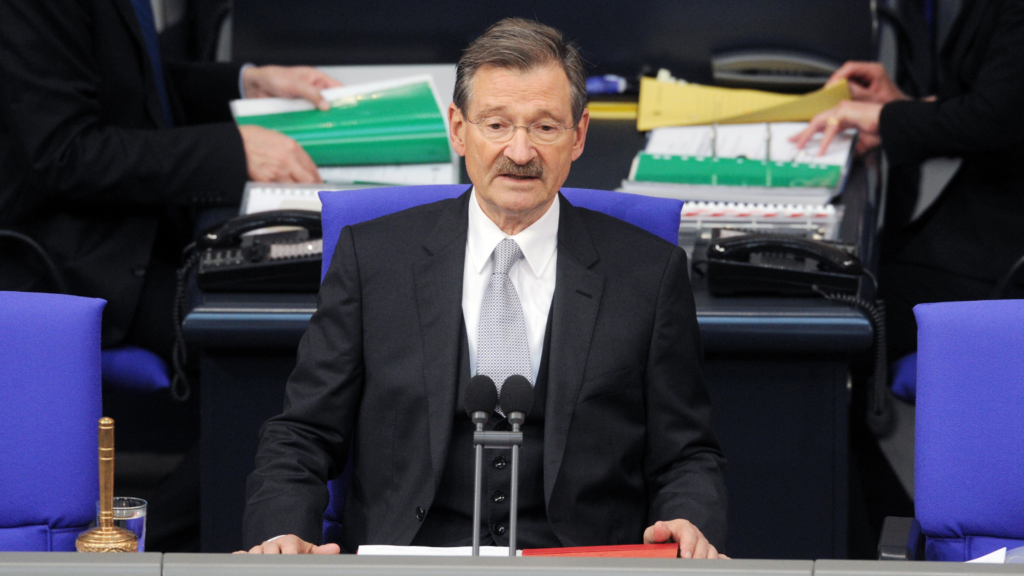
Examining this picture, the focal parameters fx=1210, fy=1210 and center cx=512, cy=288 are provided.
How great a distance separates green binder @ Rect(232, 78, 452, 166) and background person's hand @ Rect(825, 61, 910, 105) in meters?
1.05

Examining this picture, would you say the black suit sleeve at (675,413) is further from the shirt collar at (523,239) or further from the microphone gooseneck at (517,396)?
the microphone gooseneck at (517,396)

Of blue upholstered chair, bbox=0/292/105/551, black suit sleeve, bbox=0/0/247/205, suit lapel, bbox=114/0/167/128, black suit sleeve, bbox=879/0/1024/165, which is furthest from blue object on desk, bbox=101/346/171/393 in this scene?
black suit sleeve, bbox=879/0/1024/165

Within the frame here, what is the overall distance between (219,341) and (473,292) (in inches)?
25.3

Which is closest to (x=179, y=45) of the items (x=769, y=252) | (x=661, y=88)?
(x=661, y=88)

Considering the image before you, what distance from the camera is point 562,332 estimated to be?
1.71 m

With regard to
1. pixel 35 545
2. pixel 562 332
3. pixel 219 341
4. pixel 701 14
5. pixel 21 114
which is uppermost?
pixel 701 14

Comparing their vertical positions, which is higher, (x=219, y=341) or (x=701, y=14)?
(x=701, y=14)

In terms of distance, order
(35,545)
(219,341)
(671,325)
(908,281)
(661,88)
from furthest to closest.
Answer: (661,88) < (908,281) < (219,341) < (671,325) < (35,545)

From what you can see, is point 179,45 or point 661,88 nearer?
point 661,88

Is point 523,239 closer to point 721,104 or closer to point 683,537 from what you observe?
point 683,537

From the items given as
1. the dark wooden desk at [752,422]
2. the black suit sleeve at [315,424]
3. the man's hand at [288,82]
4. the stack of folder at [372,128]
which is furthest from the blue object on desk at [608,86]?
the black suit sleeve at [315,424]

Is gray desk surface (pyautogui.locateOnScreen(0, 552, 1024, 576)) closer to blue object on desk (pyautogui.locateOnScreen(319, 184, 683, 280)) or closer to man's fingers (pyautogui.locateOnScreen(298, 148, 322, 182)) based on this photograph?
blue object on desk (pyautogui.locateOnScreen(319, 184, 683, 280))

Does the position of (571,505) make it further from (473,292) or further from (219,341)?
(219,341)

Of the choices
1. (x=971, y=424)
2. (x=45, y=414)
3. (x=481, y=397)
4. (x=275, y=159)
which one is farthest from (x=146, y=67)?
(x=971, y=424)
